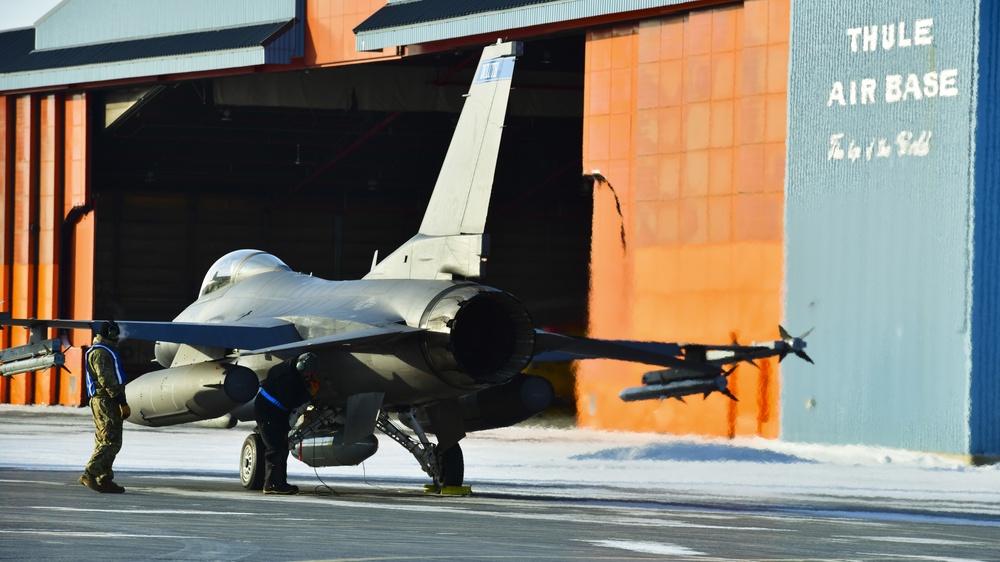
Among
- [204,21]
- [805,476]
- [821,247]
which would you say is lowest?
[805,476]

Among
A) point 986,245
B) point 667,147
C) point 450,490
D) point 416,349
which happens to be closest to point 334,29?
point 667,147

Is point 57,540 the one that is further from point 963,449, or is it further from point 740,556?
point 963,449

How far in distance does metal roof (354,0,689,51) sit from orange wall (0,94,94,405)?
43.5 ft

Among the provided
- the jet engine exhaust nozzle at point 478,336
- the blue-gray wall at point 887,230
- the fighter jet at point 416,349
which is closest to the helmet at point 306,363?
the fighter jet at point 416,349

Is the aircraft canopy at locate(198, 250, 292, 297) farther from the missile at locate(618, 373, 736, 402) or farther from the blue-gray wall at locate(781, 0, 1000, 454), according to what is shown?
the blue-gray wall at locate(781, 0, 1000, 454)

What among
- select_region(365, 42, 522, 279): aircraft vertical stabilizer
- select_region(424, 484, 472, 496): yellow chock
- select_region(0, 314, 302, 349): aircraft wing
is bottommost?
select_region(424, 484, 472, 496): yellow chock

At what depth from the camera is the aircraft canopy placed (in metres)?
22.0

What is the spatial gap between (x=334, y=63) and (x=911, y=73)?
17713mm

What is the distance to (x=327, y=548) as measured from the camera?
11.8m

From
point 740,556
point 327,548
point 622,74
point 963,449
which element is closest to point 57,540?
point 327,548

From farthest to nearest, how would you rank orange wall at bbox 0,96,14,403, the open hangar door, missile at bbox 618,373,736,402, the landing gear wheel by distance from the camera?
orange wall at bbox 0,96,14,403 → the open hangar door → missile at bbox 618,373,736,402 → the landing gear wheel

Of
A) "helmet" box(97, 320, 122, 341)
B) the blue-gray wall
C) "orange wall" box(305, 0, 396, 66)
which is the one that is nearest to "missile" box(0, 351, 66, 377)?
"helmet" box(97, 320, 122, 341)

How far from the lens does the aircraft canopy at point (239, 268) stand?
2205 cm

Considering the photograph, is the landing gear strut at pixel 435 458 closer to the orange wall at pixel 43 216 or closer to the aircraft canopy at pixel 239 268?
the aircraft canopy at pixel 239 268
